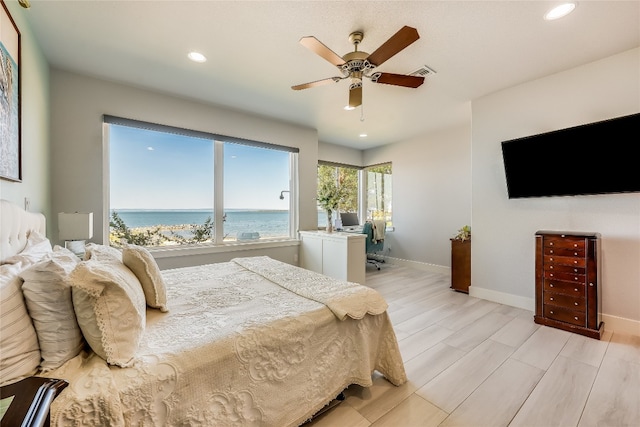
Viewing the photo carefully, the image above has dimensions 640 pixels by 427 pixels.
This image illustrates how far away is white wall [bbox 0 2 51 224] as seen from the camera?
186cm

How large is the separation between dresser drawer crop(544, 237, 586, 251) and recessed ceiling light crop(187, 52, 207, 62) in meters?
3.89

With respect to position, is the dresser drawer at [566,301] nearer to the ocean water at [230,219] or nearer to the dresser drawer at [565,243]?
the dresser drawer at [565,243]

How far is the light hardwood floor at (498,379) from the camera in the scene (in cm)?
150

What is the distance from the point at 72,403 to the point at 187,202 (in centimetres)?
308

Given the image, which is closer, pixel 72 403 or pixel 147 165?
pixel 72 403

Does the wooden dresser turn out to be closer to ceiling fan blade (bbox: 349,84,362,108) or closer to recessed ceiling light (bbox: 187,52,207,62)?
ceiling fan blade (bbox: 349,84,362,108)

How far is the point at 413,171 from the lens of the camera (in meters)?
5.36

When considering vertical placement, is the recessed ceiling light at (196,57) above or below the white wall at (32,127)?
above

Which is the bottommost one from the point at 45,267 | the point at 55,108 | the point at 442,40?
the point at 45,267

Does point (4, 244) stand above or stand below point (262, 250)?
above

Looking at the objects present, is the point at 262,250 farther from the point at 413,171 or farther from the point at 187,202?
the point at 413,171

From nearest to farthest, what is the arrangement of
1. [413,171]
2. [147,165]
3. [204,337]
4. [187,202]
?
[204,337] → [147,165] → [187,202] → [413,171]

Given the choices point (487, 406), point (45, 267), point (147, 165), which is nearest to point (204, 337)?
point (45, 267)

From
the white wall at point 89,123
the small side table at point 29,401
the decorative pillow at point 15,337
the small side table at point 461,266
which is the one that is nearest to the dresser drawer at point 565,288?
the small side table at point 461,266
